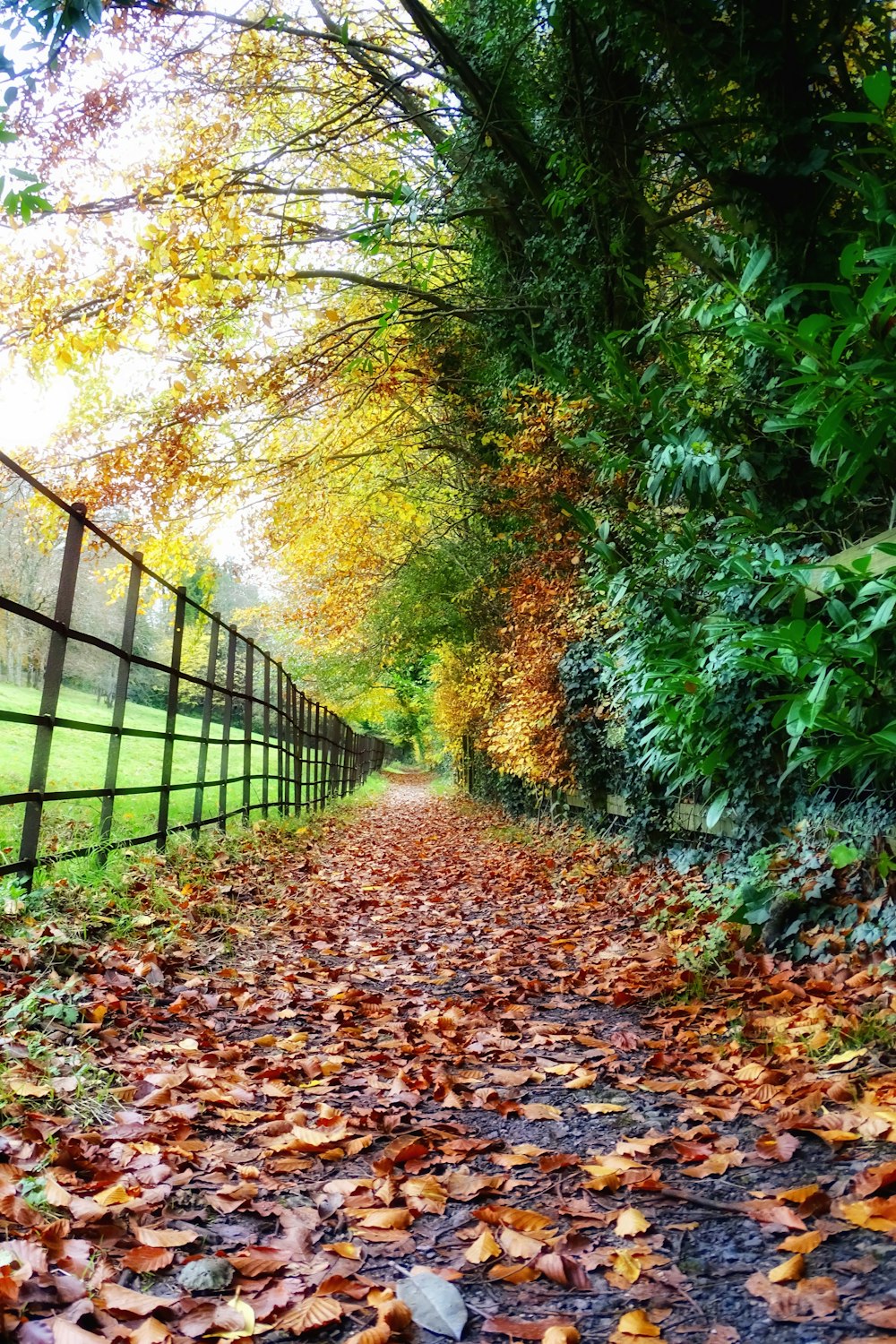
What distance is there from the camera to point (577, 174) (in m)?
5.91

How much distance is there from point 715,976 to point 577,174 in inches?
198

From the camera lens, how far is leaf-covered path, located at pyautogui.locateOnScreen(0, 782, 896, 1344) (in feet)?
6.03

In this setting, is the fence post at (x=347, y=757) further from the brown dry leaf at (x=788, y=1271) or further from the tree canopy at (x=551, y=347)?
the brown dry leaf at (x=788, y=1271)

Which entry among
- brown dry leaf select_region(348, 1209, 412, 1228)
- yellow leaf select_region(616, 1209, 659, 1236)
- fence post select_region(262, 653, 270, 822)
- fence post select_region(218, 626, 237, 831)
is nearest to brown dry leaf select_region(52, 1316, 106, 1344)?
A: brown dry leaf select_region(348, 1209, 412, 1228)

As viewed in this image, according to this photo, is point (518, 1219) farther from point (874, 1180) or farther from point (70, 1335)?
point (70, 1335)

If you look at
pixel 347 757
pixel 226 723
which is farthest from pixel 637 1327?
pixel 347 757

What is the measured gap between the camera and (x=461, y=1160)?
8.57 ft

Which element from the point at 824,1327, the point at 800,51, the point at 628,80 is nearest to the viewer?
the point at 824,1327

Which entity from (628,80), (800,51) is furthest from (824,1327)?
(628,80)

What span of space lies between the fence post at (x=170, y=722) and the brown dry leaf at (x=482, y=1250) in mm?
4641

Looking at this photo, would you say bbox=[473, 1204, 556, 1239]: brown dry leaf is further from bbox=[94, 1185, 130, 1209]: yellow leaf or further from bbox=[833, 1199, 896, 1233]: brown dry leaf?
bbox=[94, 1185, 130, 1209]: yellow leaf

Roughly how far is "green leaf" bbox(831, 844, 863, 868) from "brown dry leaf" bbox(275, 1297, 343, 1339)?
2866 mm

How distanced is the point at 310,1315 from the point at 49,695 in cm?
336

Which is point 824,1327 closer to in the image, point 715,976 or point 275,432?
point 715,976
